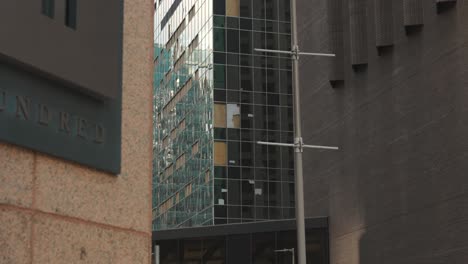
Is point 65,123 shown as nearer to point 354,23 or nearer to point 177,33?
point 354,23

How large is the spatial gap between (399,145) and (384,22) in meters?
5.68

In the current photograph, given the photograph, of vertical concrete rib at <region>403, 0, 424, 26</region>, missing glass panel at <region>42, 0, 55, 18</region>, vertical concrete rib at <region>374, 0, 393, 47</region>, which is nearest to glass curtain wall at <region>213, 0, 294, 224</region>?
vertical concrete rib at <region>374, 0, 393, 47</region>

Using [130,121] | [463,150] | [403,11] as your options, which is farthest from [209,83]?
[130,121]

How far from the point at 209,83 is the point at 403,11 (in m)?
39.2

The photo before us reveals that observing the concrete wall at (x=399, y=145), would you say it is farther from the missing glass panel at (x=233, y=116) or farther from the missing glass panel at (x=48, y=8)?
the missing glass panel at (x=48, y=8)

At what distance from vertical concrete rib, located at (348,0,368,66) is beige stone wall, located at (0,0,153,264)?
36.2m

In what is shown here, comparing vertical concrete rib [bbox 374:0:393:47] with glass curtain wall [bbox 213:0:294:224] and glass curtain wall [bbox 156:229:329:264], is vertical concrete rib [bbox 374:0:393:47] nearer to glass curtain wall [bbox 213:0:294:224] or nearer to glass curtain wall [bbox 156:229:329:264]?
glass curtain wall [bbox 156:229:329:264]

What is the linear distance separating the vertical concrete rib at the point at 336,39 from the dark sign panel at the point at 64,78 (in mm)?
39861

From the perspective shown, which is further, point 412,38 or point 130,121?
point 412,38

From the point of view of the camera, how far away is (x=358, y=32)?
44781 mm

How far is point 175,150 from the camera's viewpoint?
85.3 meters

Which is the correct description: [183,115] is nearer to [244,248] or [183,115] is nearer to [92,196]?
[244,248]

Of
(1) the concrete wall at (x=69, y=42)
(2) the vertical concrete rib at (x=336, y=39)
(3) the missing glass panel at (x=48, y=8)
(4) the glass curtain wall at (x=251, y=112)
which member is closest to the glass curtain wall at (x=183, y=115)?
(4) the glass curtain wall at (x=251, y=112)

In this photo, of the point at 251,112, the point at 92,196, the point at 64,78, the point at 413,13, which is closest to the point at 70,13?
the point at 64,78
